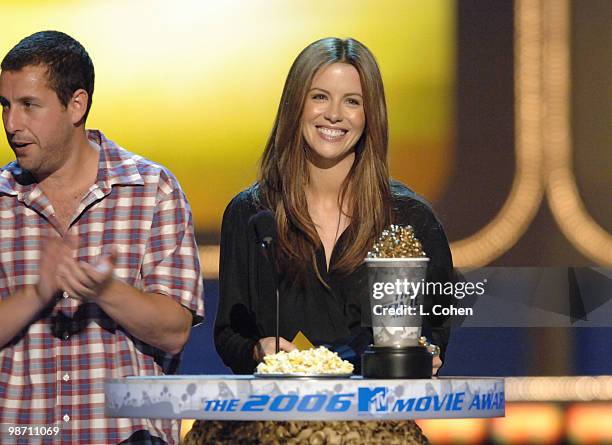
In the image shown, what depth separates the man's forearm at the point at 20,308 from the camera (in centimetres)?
277

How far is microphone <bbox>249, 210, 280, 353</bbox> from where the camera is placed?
283cm

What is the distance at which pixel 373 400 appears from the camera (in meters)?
2.44

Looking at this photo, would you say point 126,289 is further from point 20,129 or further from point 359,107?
point 359,107

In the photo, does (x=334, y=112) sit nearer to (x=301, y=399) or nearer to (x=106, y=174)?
(x=106, y=174)

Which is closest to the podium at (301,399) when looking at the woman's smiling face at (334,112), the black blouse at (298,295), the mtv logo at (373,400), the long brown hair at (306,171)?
the mtv logo at (373,400)

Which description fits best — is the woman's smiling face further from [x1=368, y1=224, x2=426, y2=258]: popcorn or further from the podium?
the podium

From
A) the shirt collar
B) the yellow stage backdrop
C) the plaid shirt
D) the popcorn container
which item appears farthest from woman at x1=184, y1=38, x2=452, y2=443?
the yellow stage backdrop

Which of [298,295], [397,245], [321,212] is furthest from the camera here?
[321,212]

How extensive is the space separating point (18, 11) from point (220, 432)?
232cm

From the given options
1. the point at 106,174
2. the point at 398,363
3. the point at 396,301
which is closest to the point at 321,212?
the point at 106,174

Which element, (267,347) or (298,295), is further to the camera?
(298,295)

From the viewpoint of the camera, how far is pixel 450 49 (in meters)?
4.53

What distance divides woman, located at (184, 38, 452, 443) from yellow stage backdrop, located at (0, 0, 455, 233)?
1119 mm

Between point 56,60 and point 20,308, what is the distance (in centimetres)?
62
